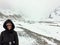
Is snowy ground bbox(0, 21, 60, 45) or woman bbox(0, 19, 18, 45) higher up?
woman bbox(0, 19, 18, 45)

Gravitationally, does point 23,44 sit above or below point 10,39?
below

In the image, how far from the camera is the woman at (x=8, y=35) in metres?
5.43

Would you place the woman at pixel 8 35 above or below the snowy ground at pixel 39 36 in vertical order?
above

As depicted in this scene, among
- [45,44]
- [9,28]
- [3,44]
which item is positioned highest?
[9,28]

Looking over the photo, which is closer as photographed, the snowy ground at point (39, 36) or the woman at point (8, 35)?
the woman at point (8, 35)

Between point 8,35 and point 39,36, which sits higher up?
point 8,35

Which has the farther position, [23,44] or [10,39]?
[23,44]

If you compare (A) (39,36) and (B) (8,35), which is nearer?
(B) (8,35)

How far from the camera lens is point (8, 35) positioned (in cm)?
553

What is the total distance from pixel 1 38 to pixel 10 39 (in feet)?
0.86

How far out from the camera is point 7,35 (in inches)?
218

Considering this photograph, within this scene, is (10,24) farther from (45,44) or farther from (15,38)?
(45,44)

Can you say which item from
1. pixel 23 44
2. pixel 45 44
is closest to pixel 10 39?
pixel 23 44

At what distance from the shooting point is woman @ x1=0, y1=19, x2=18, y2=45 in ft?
17.8
